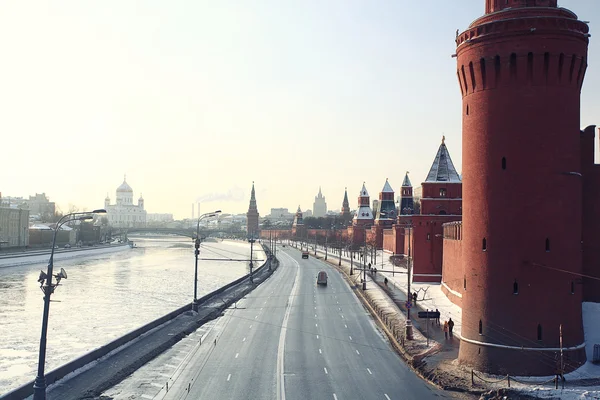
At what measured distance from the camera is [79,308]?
50.2 metres

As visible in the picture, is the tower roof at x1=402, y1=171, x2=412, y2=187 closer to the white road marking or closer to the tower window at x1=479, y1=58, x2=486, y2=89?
the white road marking

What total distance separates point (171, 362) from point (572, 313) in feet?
60.0

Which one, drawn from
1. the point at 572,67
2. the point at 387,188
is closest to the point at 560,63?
the point at 572,67

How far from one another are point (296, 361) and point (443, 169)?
131 feet

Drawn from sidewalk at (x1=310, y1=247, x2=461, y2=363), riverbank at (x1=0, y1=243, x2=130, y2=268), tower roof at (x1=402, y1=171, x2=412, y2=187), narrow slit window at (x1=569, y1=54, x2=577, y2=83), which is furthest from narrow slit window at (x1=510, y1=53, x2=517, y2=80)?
riverbank at (x1=0, y1=243, x2=130, y2=268)

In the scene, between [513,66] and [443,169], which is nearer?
[513,66]

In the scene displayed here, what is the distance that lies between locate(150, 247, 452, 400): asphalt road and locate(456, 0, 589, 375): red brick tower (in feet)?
15.4

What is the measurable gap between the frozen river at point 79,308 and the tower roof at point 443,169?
27384 millimetres

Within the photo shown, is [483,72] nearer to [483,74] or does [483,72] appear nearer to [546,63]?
[483,74]

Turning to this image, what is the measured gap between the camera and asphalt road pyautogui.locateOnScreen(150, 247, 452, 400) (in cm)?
2347

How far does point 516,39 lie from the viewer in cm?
2634

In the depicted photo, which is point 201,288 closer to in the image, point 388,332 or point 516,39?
point 388,332

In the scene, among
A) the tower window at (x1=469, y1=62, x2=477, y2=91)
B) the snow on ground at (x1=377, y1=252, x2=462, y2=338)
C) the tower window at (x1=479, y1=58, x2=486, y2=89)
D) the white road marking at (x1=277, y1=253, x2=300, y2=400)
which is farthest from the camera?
the snow on ground at (x1=377, y1=252, x2=462, y2=338)

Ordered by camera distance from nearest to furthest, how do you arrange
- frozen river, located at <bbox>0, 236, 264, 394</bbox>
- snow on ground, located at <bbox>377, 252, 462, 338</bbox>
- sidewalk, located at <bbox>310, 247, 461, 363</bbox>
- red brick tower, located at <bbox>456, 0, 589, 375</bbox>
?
1. red brick tower, located at <bbox>456, 0, 589, 375</bbox>
2. sidewalk, located at <bbox>310, 247, 461, 363</bbox>
3. frozen river, located at <bbox>0, 236, 264, 394</bbox>
4. snow on ground, located at <bbox>377, 252, 462, 338</bbox>
